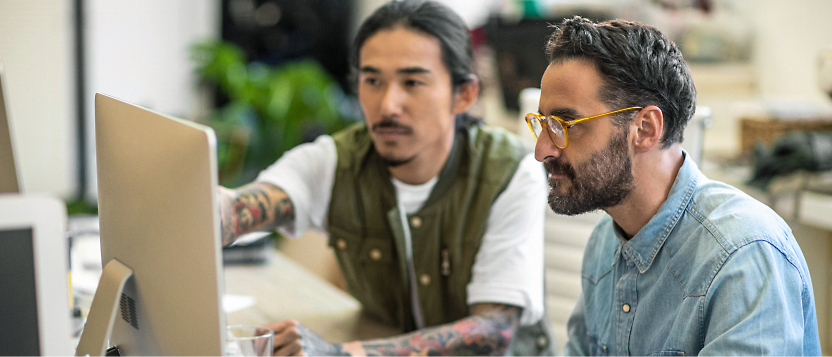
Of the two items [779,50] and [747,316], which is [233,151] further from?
[747,316]

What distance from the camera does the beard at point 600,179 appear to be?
95cm

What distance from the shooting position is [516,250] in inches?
55.0

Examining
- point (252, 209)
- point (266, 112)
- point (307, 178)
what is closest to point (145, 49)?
point (266, 112)

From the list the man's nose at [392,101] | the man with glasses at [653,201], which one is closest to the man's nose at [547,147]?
the man with glasses at [653,201]

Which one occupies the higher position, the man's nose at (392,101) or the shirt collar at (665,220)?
the man's nose at (392,101)

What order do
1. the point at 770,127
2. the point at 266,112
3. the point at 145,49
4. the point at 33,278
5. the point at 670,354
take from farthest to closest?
the point at 145,49 < the point at 266,112 < the point at 770,127 < the point at 670,354 < the point at 33,278

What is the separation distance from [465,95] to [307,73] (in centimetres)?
224

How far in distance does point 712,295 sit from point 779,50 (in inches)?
99.9

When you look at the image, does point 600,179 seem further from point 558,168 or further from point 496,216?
point 496,216

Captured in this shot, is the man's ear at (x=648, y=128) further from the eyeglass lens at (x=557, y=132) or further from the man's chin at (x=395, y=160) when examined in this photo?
the man's chin at (x=395, y=160)

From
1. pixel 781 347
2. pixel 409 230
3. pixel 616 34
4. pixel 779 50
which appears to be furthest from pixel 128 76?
pixel 781 347

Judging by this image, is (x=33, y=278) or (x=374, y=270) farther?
(x=374, y=270)

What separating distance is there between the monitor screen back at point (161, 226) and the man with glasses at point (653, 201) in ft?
1.69

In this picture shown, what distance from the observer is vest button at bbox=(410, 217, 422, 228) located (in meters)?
1.53
